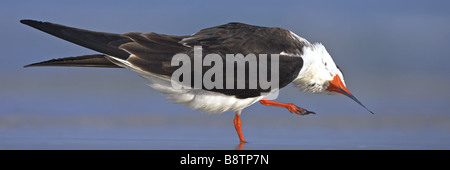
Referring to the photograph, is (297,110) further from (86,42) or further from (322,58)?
(86,42)

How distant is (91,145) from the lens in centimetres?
621

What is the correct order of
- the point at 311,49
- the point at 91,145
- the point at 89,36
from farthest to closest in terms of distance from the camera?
1. the point at 311,49
2. the point at 91,145
3. the point at 89,36

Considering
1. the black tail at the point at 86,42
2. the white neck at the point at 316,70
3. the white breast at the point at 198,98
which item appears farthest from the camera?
the white neck at the point at 316,70

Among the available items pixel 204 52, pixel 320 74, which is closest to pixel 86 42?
pixel 204 52

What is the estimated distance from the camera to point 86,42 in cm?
574

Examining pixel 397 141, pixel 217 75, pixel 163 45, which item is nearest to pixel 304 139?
pixel 397 141

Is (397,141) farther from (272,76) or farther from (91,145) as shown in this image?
(91,145)

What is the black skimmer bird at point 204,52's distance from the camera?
5.86 meters

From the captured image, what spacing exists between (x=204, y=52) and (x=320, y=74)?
4.62 feet

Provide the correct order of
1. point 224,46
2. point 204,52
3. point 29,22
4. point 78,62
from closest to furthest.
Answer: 1. point 29,22
2. point 78,62
3. point 204,52
4. point 224,46

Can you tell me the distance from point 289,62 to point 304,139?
100cm

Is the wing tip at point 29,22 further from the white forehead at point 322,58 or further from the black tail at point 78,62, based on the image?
the white forehead at point 322,58

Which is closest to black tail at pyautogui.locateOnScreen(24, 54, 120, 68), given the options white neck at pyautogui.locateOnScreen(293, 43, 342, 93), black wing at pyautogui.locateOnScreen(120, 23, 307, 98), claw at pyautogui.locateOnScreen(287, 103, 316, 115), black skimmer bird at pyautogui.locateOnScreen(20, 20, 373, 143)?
black skimmer bird at pyautogui.locateOnScreen(20, 20, 373, 143)

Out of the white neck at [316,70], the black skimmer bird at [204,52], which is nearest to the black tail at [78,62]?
the black skimmer bird at [204,52]
